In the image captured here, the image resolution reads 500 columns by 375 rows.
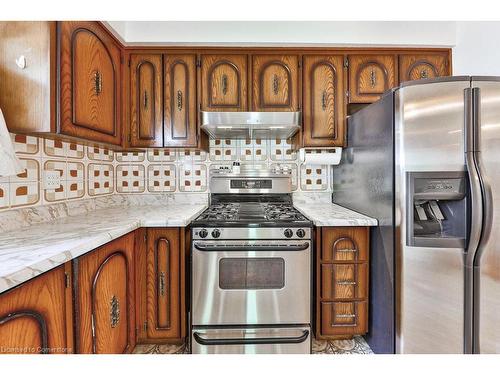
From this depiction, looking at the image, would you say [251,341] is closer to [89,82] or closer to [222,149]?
[222,149]

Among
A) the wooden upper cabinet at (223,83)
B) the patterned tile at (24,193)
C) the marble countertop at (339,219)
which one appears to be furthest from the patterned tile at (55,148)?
the marble countertop at (339,219)

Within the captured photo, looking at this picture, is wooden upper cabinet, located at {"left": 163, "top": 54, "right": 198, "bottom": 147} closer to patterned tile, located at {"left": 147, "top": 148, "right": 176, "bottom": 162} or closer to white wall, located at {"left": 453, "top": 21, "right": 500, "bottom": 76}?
patterned tile, located at {"left": 147, "top": 148, "right": 176, "bottom": 162}

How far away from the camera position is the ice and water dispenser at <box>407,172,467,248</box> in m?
1.30

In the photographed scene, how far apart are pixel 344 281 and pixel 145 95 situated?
1.96 meters

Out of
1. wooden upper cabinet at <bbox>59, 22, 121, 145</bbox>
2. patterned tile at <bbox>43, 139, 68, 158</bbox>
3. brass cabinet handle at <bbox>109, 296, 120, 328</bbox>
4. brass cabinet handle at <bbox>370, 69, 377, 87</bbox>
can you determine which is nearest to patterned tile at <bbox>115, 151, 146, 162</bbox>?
wooden upper cabinet at <bbox>59, 22, 121, 145</bbox>

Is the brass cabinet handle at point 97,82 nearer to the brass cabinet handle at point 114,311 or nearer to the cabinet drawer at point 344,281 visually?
the brass cabinet handle at point 114,311

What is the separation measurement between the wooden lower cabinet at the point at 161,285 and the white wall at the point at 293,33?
4.68 feet

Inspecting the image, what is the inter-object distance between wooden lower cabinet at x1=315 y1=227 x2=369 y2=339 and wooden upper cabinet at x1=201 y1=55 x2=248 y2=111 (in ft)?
3.78

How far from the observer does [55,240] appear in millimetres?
1054

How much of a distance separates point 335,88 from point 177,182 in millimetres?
1538

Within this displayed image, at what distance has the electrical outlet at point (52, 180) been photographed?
5.01 ft

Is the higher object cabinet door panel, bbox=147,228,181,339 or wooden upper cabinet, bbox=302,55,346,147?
wooden upper cabinet, bbox=302,55,346,147

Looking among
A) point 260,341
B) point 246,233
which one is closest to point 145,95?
point 246,233
